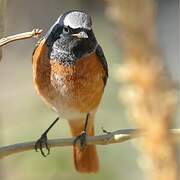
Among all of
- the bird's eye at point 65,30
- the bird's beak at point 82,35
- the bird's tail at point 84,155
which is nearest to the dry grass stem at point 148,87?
the bird's beak at point 82,35

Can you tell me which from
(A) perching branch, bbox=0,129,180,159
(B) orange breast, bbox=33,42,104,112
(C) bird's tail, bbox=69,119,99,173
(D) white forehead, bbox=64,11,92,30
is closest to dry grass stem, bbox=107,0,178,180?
(A) perching branch, bbox=0,129,180,159

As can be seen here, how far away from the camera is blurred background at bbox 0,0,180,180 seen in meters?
2.47

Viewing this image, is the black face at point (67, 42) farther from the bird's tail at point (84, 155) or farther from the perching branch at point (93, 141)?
the perching branch at point (93, 141)

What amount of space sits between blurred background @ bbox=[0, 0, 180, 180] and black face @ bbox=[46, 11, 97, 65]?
0.44ft

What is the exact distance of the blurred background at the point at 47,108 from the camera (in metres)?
2.47

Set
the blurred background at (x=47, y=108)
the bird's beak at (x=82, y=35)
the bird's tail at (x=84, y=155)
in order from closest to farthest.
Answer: the bird's beak at (x=82, y=35), the bird's tail at (x=84, y=155), the blurred background at (x=47, y=108)

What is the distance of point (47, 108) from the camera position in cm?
299

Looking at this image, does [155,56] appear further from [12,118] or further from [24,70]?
[24,70]

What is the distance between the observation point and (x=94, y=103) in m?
2.22

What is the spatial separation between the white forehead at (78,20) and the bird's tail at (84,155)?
70 cm

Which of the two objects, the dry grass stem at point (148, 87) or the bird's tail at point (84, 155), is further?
the bird's tail at point (84, 155)

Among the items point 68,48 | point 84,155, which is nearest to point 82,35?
point 68,48

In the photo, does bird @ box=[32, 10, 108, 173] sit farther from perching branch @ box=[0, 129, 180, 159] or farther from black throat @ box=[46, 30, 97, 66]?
perching branch @ box=[0, 129, 180, 159]

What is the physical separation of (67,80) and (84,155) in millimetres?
450
